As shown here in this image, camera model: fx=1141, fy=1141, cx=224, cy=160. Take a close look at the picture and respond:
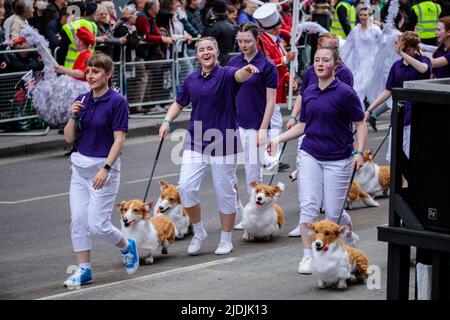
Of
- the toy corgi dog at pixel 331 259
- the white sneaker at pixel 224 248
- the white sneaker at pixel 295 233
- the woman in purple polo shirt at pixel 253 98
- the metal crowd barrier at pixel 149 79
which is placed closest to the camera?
the toy corgi dog at pixel 331 259

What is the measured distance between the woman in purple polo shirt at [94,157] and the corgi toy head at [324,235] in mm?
1806

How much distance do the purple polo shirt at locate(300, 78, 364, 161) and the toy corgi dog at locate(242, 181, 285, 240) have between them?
1.22 m

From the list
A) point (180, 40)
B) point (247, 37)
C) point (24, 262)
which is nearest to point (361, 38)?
point (180, 40)

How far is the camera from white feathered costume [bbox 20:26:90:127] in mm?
17547

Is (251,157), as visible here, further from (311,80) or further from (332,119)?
(332,119)

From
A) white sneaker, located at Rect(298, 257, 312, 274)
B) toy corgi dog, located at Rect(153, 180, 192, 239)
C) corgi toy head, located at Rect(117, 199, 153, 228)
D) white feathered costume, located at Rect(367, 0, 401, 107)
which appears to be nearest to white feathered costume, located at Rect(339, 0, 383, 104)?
white feathered costume, located at Rect(367, 0, 401, 107)

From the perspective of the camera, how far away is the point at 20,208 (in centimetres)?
1343

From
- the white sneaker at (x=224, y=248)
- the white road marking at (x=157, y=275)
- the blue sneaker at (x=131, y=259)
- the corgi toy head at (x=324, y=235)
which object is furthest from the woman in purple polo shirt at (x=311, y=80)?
the corgi toy head at (x=324, y=235)

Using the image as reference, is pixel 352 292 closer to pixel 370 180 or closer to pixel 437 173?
pixel 437 173

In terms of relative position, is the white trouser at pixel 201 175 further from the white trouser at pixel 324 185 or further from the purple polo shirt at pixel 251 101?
the purple polo shirt at pixel 251 101

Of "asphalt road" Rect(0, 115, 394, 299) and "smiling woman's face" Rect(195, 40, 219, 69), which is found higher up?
"smiling woman's face" Rect(195, 40, 219, 69)

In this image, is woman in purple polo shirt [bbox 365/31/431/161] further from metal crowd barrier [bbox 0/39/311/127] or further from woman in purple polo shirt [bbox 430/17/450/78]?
metal crowd barrier [bbox 0/39/311/127]

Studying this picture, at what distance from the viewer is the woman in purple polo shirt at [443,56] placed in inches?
549

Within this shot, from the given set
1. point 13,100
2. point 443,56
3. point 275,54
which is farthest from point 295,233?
point 13,100
